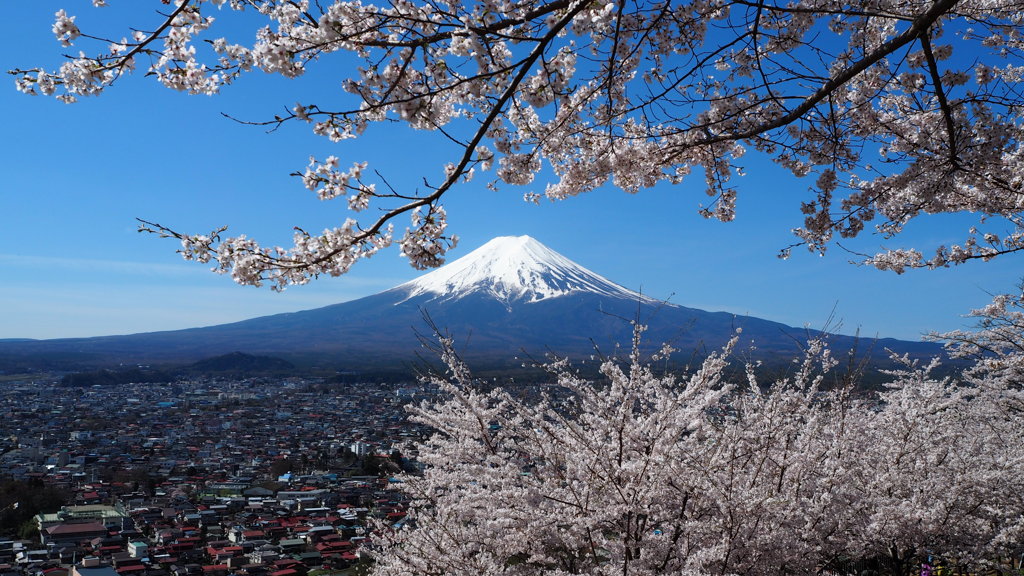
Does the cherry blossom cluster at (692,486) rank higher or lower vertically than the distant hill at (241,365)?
higher

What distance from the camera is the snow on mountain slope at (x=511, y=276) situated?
291 feet

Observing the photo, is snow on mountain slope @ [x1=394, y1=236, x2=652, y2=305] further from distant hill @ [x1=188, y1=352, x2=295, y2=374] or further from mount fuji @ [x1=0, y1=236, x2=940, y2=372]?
distant hill @ [x1=188, y1=352, x2=295, y2=374]

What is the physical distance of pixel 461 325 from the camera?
74.6 metres

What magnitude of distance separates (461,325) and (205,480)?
56761 millimetres

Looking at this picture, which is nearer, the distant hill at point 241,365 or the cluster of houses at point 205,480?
the cluster of houses at point 205,480

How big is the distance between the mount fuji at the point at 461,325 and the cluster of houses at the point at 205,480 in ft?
73.8

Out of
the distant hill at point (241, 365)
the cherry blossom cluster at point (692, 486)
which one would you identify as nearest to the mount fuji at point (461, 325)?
the distant hill at point (241, 365)

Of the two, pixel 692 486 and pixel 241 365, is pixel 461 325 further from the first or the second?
pixel 692 486

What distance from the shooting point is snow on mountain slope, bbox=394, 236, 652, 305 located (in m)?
88.8

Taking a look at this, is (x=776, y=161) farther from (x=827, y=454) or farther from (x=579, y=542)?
(x=579, y=542)

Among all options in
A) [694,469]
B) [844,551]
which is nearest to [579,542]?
[694,469]

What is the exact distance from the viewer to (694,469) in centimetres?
310

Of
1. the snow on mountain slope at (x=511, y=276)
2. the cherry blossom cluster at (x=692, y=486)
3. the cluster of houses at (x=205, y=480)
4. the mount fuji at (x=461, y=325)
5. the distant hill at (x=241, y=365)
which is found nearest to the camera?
the cherry blossom cluster at (x=692, y=486)

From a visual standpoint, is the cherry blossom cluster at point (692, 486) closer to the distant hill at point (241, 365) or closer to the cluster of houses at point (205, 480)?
the cluster of houses at point (205, 480)
